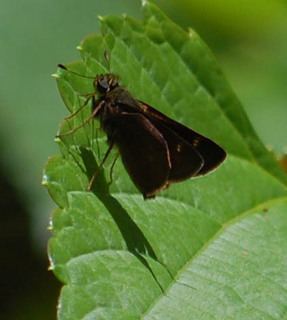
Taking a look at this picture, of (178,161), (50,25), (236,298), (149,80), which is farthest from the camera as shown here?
(50,25)

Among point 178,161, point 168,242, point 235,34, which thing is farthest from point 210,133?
point 235,34

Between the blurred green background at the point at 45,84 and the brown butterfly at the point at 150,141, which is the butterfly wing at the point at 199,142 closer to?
the brown butterfly at the point at 150,141

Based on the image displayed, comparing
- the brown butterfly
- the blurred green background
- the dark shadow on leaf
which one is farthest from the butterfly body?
the blurred green background

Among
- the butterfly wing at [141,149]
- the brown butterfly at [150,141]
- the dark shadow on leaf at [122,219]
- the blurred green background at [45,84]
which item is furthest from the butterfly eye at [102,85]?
the blurred green background at [45,84]

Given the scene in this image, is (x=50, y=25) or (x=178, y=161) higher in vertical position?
(x=50, y=25)

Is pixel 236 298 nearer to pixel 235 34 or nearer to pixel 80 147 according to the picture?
pixel 80 147

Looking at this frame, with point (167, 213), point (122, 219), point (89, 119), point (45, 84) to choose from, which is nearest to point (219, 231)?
point (167, 213)

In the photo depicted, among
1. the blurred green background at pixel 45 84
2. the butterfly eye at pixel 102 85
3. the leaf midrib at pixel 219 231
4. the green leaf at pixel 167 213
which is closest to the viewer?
the green leaf at pixel 167 213

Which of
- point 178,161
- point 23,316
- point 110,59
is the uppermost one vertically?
point 110,59
